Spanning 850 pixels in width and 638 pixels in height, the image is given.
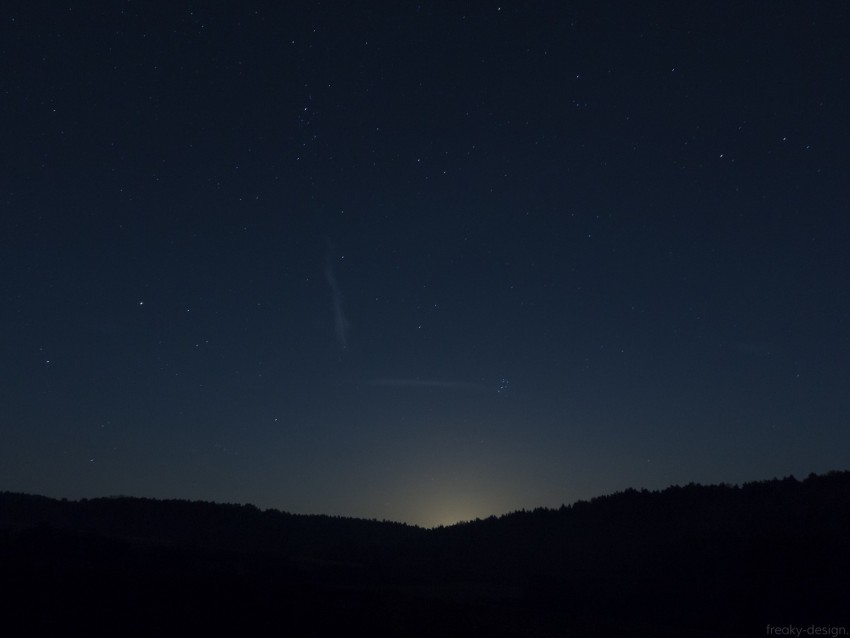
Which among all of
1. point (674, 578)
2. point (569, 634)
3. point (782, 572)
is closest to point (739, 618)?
point (782, 572)

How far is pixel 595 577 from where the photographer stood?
34.7 m

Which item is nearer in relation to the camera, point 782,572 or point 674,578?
point 782,572

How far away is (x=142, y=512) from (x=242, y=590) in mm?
57959

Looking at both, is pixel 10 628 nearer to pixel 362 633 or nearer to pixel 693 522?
pixel 362 633

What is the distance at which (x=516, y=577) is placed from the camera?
3838cm

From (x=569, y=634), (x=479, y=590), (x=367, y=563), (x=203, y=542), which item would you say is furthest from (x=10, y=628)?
(x=203, y=542)

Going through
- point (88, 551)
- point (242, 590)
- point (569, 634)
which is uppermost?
point (88, 551)

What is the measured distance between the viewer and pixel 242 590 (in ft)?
80.5

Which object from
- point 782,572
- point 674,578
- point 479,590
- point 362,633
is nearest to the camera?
point 362,633

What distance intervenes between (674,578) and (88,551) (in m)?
30.5

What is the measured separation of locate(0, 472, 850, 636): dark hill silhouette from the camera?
19688 millimetres

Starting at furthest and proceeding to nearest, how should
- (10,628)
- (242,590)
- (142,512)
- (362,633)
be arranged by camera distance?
(142,512) → (242,590) → (362,633) → (10,628)

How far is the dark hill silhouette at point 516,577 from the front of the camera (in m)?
19.7

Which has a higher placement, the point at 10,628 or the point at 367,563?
the point at 367,563
